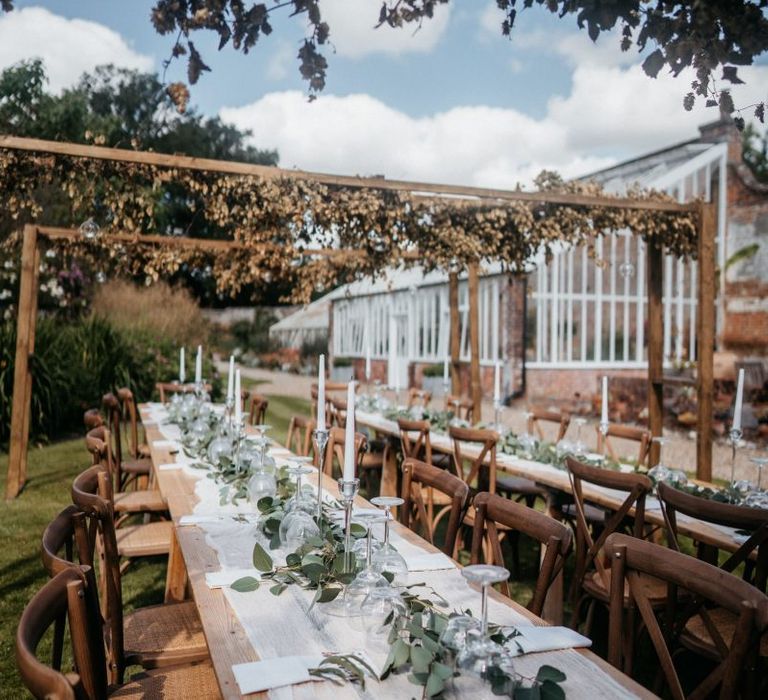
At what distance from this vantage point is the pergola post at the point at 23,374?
689 cm

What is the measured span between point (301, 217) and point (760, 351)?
12.3 m

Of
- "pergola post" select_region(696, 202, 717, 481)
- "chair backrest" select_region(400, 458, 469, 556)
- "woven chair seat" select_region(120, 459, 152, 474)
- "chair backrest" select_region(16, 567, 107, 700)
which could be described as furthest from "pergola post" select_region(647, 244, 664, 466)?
"chair backrest" select_region(16, 567, 107, 700)

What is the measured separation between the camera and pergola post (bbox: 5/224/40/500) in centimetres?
689

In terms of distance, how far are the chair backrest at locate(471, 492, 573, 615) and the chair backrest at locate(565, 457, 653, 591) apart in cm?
71

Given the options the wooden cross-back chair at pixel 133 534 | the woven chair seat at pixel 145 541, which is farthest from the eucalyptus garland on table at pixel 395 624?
the woven chair seat at pixel 145 541

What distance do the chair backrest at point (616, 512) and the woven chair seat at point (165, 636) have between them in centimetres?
174

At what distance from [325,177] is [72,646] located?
4.97 m

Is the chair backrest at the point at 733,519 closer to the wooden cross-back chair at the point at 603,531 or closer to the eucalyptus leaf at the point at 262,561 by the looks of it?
the wooden cross-back chair at the point at 603,531

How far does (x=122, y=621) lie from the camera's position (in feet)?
8.02

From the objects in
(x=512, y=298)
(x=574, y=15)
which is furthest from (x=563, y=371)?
(x=574, y=15)

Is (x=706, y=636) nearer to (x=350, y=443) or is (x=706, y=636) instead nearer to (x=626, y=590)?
(x=626, y=590)

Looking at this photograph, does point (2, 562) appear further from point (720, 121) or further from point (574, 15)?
point (720, 121)

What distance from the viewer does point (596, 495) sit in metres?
3.91

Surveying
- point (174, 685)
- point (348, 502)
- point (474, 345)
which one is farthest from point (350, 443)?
point (474, 345)
